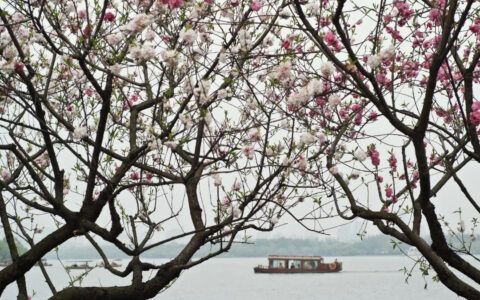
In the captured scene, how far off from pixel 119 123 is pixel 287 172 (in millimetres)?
1721

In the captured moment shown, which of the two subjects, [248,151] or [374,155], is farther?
[374,155]

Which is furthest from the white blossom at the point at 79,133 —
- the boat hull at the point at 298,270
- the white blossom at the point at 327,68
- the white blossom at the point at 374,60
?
the boat hull at the point at 298,270

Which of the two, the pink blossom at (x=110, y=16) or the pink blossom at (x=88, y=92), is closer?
the pink blossom at (x=110, y=16)

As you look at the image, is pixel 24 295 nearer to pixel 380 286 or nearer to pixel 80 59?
pixel 80 59

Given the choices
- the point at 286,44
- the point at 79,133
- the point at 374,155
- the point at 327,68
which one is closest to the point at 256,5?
the point at 286,44

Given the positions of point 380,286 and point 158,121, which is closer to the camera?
point 158,121

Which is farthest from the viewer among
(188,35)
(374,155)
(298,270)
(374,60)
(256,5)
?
(298,270)

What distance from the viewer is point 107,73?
13.9 feet

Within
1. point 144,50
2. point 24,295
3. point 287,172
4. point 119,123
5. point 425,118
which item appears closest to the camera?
point 425,118

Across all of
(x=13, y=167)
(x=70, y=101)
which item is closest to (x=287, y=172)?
(x=70, y=101)

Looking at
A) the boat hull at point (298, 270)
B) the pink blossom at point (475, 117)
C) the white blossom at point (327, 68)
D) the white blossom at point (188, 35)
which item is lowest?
the pink blossom at point (475, 117)

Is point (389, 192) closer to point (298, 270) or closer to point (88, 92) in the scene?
point (88, 92)

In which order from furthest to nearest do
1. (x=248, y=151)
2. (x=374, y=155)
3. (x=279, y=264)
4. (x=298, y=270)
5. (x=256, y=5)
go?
(x=279, y=264), (x=298, y=270), (x=374, y=155), (x=248, y=151), (x=256, y=5)

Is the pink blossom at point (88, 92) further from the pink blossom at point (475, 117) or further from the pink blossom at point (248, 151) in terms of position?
the pink blossom at point (475, 117)
